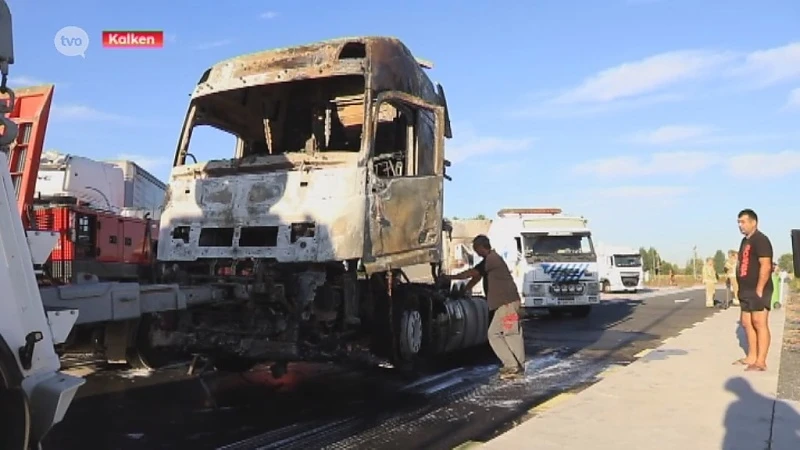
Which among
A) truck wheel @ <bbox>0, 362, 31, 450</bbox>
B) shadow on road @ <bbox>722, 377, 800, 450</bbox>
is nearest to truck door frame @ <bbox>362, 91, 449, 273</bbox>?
shadow on road @ <bbox>722, 377, 800, 450</bbox>

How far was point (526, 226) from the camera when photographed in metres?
18.5

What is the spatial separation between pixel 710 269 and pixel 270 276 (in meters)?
19.7

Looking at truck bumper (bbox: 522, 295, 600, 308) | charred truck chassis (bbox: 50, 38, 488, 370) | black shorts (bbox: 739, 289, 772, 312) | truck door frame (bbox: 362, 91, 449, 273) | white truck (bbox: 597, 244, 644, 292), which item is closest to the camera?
charred truck chassis (bbox: 50, 38, 488, 370)

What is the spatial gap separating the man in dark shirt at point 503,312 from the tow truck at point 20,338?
5994 millimetres

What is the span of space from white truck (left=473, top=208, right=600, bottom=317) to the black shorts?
32.0 feet

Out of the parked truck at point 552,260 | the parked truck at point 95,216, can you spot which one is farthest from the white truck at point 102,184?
the parked truck at point 552,260

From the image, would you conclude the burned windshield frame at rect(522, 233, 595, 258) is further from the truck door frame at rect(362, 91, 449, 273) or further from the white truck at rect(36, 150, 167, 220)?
the truck door frame at rect(362, 91, 449, 273)

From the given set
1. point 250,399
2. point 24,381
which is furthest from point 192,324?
point 24,381

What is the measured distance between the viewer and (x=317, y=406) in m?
7.23

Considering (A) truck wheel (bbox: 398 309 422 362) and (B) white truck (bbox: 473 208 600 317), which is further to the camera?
(B) white truck (bbox: 473 208 600 317)

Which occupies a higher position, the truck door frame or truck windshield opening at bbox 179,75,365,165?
truck windshield opening at bbox 179,75,365,165

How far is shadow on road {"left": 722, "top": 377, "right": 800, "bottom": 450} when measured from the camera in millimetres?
5117

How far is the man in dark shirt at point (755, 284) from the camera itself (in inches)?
312

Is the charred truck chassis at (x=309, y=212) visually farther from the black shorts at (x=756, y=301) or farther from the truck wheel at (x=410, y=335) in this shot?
the black shorts at (x=756, y=301)
